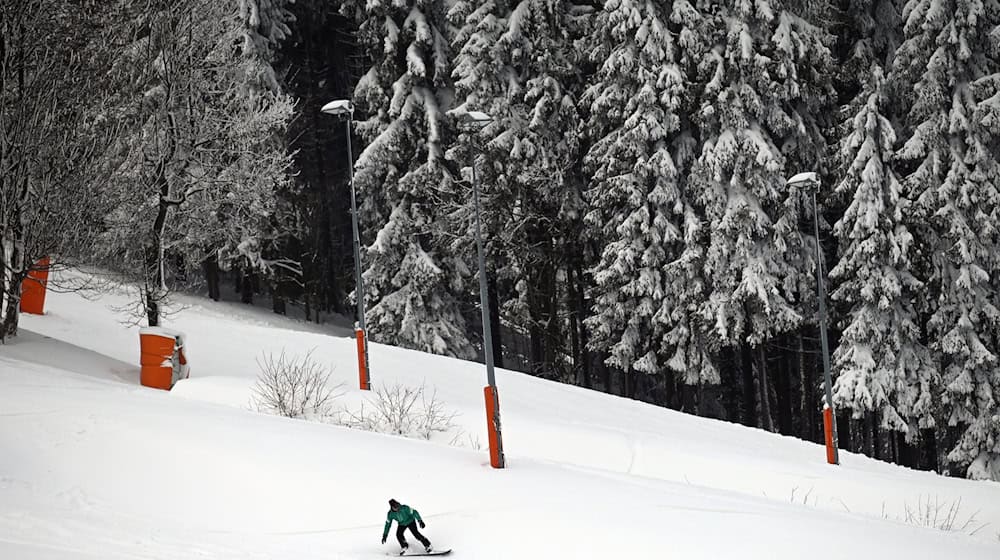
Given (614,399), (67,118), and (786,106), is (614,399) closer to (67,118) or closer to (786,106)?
(786,106)

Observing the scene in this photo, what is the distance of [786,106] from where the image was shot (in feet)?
89.2

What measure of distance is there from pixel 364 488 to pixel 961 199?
19950mm

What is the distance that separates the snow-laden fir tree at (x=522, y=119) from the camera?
27.5 m

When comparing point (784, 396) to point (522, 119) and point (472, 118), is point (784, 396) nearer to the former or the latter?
point (522, 119)

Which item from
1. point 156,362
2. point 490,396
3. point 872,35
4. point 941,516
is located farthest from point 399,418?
point 872,35

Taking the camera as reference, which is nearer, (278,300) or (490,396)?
(490,396)

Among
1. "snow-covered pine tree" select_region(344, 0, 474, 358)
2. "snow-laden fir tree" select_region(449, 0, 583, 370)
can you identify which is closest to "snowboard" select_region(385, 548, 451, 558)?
"snow-covered pine tree" select_region(344, 0, 474, 358)

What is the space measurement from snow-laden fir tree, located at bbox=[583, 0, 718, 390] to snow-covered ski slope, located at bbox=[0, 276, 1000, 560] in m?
8.76

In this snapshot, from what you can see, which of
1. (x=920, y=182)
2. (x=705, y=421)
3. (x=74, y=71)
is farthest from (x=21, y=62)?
(x=920, y=182)

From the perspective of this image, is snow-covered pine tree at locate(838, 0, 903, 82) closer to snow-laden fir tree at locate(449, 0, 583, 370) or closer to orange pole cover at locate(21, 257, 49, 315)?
snow-laden fir tree at locate(449, 0, 583, 370)

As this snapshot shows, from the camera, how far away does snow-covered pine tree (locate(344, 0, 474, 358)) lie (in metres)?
28.5

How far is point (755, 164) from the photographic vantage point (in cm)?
2567

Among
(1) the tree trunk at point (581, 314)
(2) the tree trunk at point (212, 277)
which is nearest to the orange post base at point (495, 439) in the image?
(1) the tree trunk at point (581, 314)

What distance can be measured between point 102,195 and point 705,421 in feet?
45.0
